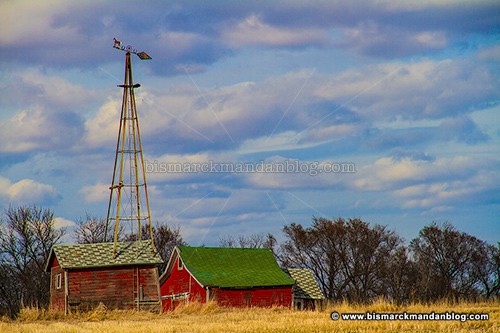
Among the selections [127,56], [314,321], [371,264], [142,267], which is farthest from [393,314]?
[371,264]

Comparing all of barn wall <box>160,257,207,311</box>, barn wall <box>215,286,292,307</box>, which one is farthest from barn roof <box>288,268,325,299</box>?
barn wall <box>160,257,207,311</box>

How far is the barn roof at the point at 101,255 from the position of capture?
46.4 m

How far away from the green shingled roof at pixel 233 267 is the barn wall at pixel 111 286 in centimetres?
482

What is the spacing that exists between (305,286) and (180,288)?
10.5 m

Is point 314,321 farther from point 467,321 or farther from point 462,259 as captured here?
point 462,259

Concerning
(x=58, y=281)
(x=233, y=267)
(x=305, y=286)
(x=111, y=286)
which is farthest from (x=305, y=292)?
(x=58, y=281)

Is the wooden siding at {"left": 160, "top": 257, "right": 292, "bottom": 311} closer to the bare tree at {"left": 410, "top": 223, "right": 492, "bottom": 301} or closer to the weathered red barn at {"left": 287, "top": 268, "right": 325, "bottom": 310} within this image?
the weathered red barn at {"left": 287, "top": 268, "right": 325, "bottom": 310}

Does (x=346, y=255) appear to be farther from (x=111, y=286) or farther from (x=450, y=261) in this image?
(x=111, y=286)

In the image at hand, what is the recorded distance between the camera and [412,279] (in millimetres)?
74938

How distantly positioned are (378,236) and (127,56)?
134 feet

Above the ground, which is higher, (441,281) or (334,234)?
(334,234)

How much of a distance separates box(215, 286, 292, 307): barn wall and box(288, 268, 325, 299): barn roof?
299 cm

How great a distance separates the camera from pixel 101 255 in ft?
155

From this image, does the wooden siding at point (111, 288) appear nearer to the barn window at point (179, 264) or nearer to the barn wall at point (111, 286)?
the barn wall at point (111, 286)
